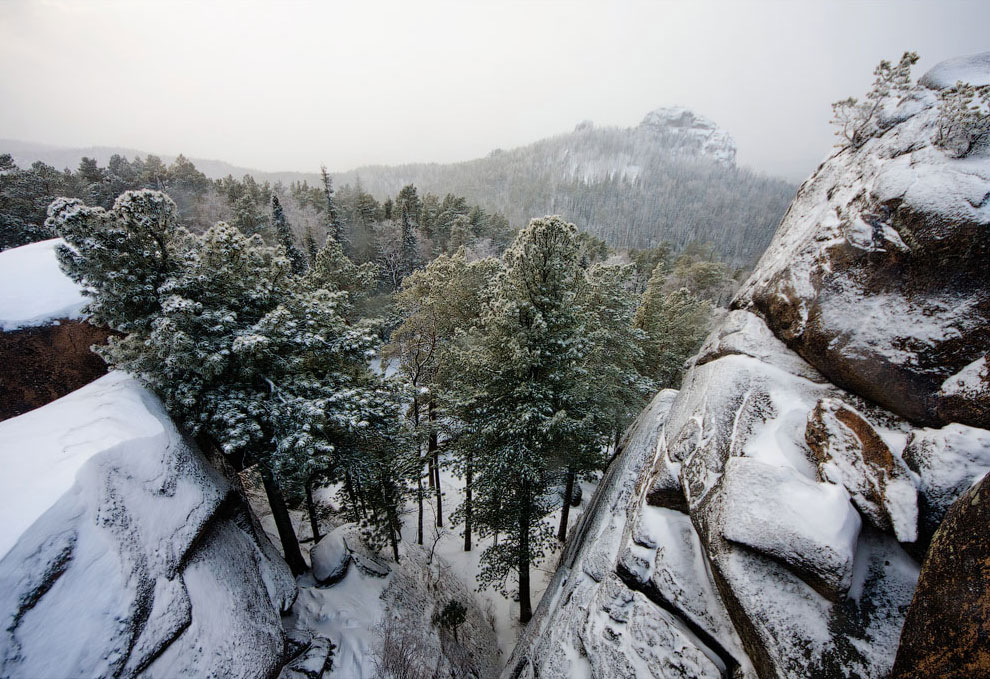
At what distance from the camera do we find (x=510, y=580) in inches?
613

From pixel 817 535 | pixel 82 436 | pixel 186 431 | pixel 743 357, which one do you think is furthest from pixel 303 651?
pixel 743 357

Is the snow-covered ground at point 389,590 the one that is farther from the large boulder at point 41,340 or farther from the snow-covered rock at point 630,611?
the large boulder at point 41,340

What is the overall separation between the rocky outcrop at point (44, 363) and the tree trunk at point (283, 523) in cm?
586

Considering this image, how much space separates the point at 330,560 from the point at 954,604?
12816 millimetres

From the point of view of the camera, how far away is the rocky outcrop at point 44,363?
9.06 meters

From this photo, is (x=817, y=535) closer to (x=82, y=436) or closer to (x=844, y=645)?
(x=844, y=645)

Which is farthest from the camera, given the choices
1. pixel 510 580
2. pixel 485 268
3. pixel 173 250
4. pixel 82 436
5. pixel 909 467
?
pixel 510 580

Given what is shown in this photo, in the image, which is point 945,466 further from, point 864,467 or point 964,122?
point 964,122

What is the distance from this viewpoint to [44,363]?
369 inches

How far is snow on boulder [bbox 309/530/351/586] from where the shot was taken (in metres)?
10.6

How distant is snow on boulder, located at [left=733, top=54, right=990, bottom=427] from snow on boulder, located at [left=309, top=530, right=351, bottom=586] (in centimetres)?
1317

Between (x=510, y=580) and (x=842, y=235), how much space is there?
54.1 feet

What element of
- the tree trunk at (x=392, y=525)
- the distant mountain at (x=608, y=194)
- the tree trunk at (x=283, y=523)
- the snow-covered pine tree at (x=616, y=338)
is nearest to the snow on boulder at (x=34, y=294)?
the tree trunk at (x=283, y=523)

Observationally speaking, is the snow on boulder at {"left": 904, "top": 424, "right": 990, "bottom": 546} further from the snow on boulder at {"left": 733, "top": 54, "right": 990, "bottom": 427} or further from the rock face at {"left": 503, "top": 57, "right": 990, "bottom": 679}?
the snow on boulder at {"left": 733, "top": 54, "right": 990, "bottom": 427}
